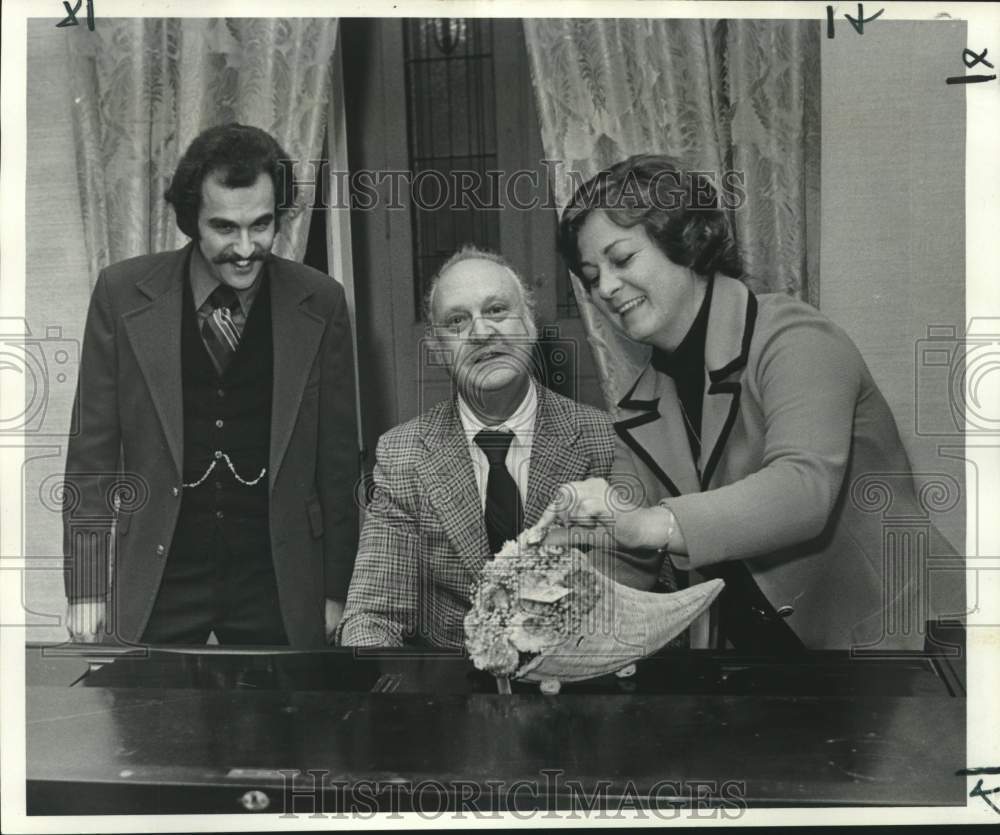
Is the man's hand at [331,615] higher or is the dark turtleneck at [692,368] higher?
the dark turtleneck at [692,368]

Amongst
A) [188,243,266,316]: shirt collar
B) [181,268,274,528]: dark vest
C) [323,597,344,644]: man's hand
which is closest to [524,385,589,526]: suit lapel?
[323,597,344,644]: man's hand

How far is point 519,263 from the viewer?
12.9ft

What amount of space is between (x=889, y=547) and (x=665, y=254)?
126cm

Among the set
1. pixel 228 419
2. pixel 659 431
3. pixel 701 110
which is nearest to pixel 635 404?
pixel 659 431

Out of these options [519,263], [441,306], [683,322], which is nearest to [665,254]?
[683,322]

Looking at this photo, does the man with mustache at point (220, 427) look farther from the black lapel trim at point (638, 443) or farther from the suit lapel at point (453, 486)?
the black lapel trim at point (638, 443)

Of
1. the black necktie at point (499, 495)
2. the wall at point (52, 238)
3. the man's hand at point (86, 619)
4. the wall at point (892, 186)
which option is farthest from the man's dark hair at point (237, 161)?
the wall at point (892, 186)

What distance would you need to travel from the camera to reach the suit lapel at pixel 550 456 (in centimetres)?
394

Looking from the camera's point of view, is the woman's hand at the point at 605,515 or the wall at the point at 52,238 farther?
the wall at the point at 52,238

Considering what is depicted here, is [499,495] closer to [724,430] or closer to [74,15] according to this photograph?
[724,430]

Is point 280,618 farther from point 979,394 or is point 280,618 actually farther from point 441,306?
point 979,394

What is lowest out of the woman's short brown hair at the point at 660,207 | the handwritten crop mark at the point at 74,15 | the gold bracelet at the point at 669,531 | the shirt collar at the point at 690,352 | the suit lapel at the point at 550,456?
the gold bracelet at the point at 669,531

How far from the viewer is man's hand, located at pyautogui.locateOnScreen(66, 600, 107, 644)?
405 centimetres

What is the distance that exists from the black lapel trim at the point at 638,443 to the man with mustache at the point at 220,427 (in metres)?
0.94
